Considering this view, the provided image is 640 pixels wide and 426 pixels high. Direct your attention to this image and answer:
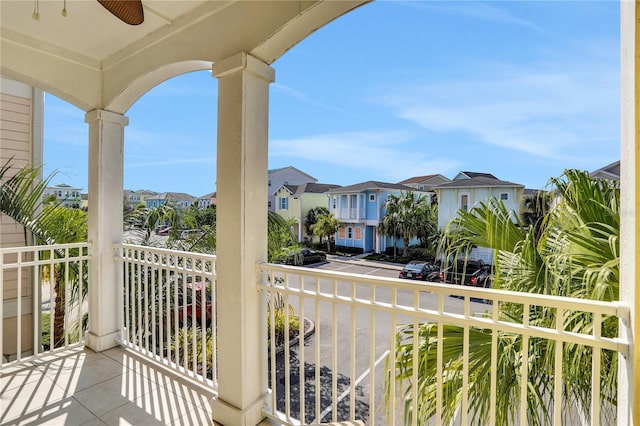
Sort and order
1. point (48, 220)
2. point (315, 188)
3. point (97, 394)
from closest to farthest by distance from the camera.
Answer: point (97, 394) < point (48, 220) < point (315, 188)

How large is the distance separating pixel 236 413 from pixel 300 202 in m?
2.99

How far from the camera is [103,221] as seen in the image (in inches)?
120

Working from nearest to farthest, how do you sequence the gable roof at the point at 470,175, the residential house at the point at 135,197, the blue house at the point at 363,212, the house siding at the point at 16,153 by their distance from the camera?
the gable roof at the point at 470,175 < the residential house at the point at 135,197 < the house siding at the point at 16,153 < the blue house at the point at 363,212

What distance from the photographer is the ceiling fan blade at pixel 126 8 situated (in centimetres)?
155

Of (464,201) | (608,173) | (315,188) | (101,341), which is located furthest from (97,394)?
(315,188)

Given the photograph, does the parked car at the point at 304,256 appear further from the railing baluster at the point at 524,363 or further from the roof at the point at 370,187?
the railing baluster at the point at 524,363

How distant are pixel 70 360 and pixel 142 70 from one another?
8.35 ft

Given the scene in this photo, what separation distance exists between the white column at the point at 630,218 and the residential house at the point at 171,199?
386 cm

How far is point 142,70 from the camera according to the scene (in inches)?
104

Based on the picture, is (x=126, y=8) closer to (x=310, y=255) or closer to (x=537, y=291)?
(x=537, y=291)

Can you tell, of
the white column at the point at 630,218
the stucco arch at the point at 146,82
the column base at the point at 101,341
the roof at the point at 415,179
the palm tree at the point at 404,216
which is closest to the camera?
the white column at the point at 630,218

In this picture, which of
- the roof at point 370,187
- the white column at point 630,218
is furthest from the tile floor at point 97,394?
the roof at point 370,187

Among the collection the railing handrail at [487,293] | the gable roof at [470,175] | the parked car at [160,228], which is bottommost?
the railing handrail at [487,293]

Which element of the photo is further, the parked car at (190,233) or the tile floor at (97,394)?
the parked car at (190,233)
